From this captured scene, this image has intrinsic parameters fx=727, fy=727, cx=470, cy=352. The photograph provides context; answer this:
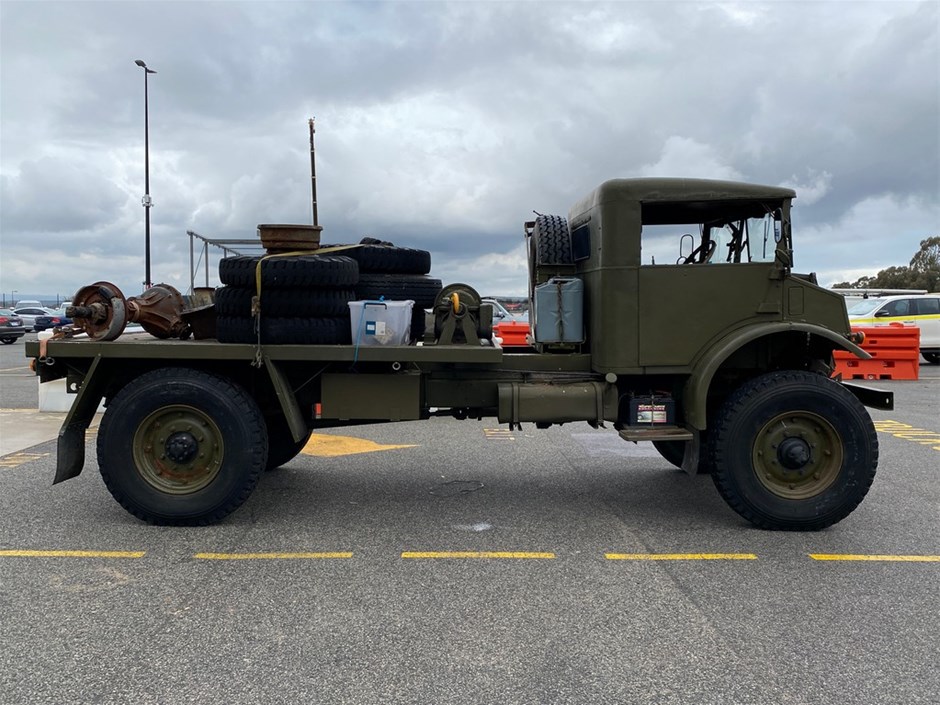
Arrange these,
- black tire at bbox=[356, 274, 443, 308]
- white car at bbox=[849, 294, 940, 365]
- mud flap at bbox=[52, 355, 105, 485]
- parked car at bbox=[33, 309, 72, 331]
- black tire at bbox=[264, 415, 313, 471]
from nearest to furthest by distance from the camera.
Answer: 1. mud flap at bbox=[52, 355, 105, 485]
2. black tire at bbox=[356, 274, 443, 308]
3. black tire at bbox=[264, 415, 313, 471]
4. white car at bbox=[849, 294, 940, 365]
5. parked car at bbox=[33, 309, 72, 331]

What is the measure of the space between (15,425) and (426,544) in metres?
7.18

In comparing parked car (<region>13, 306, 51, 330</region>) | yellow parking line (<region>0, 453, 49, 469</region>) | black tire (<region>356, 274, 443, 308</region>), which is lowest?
yellow parking line (<region>0, 453, 49, 469</region>)

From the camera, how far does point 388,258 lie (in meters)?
5.75

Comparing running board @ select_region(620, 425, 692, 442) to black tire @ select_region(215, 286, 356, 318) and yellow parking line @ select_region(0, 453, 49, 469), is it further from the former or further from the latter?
yellow parking line @ select_region(0, 453, 49, 469)

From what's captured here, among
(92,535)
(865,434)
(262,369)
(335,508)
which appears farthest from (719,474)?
(92,535)

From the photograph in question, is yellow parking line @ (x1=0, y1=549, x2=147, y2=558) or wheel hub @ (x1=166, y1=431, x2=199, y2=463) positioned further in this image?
wheel hub @ (x1=166, y1=431, x2=199, y2=463)

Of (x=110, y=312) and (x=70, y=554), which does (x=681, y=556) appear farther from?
(x=110, y=312)

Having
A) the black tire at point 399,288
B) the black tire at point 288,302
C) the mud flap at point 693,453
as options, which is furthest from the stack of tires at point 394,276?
the mud flap at point 693,453

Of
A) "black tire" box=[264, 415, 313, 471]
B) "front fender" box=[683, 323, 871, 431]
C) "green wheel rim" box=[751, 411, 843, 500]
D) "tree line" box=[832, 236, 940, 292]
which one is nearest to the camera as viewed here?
"front fender" box=[683, 323, 871, 431]

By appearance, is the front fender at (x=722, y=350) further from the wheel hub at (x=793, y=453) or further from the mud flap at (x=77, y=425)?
the mud flap at (x=77, y=425)

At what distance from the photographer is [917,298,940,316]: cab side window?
1855 cm

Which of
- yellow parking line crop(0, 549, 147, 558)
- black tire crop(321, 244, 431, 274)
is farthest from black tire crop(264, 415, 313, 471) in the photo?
yellow parking line crop(0, 549, 147, 558)

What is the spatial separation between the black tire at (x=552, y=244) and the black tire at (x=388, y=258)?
92 cm

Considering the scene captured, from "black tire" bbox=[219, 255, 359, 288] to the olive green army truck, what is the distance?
87mm
